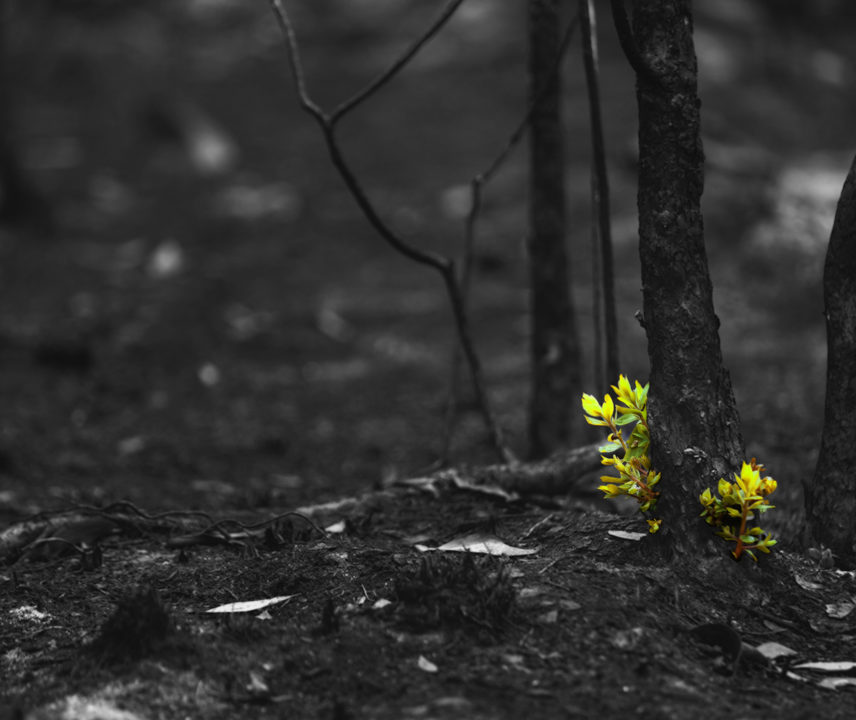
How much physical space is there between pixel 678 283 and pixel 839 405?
0.81m

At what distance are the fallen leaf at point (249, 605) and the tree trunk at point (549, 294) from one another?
295cm

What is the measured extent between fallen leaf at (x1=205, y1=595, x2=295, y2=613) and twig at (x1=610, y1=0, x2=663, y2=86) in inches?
84.2

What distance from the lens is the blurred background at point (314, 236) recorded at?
7309 mm

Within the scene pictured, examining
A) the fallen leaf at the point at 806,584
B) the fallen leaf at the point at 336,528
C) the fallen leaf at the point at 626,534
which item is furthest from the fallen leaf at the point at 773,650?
the fallen leaf at the point at 336,528

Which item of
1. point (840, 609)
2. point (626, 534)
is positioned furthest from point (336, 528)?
point (840, 609)

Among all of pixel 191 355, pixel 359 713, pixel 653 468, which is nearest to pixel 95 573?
pixel 359 713

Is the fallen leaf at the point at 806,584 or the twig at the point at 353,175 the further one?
the twig at the point at 353,175

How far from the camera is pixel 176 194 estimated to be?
14.4m

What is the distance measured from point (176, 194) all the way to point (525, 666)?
Answer: 498 inches

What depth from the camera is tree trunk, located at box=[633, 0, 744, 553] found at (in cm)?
332

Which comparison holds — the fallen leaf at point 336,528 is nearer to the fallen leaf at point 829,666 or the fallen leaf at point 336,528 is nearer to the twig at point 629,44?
the fallen leaf at point 829,666

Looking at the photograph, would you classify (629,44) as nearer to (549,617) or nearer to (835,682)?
(549,617)

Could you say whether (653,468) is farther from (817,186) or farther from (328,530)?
(817,186)

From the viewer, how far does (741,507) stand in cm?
323
